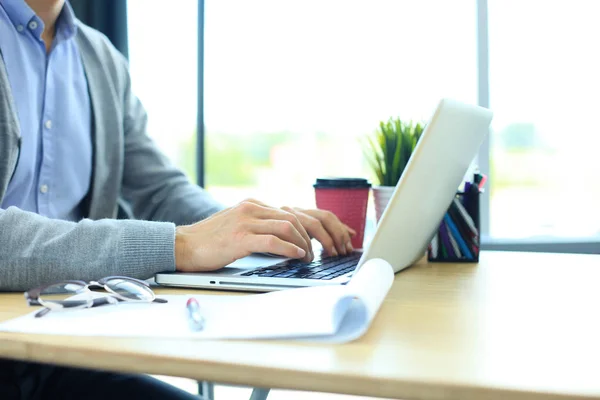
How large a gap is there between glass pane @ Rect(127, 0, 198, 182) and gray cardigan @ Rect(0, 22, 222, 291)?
161 cm

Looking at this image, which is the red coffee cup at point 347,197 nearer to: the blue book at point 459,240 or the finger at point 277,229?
the blue book at point 459,240

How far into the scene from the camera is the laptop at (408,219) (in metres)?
0.75

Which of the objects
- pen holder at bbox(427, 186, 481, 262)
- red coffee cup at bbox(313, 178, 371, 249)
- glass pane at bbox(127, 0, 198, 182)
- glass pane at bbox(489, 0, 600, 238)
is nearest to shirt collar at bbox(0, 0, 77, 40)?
red coffee cup at bbox(313, 178, 371, 249)

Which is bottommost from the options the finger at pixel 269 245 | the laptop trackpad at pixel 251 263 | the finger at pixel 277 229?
the laptop trackpad at pixel 251 263

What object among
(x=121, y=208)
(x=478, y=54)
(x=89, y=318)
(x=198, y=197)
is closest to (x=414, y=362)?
(x=89, y=318)

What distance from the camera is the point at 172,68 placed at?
321 cm

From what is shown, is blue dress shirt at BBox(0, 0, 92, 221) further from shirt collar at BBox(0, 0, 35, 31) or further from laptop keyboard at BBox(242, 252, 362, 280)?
laptop keyboard at BBox(242, 252, 362, 280)

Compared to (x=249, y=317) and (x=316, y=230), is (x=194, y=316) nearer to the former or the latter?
(x=249, y=317)

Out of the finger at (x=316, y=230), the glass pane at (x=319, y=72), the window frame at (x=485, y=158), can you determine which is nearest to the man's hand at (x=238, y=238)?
the finger at (x=316, y=230)

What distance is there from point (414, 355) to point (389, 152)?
77cm

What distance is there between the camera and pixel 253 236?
0.80m

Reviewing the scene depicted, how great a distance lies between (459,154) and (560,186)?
104 inches

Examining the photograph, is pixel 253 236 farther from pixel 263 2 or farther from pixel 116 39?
pixel 263 2

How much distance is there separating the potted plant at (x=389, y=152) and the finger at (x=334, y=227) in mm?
148
